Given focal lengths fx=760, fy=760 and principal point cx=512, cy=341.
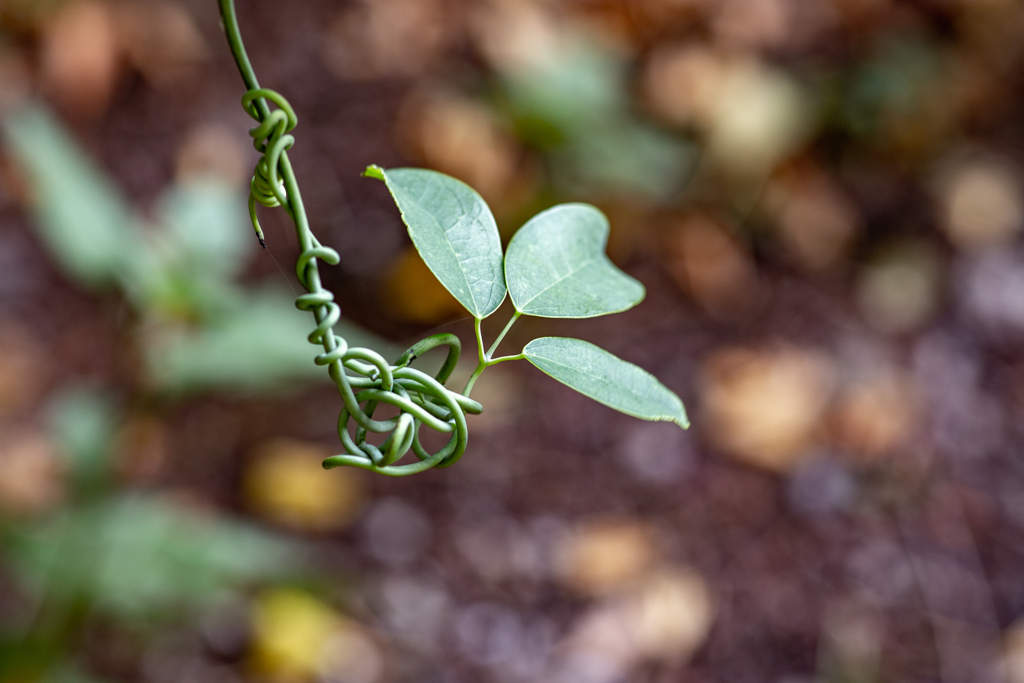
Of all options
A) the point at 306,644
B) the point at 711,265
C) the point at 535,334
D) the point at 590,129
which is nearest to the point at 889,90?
the point at 711,265

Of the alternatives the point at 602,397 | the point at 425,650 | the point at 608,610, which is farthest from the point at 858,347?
the point at 602,397

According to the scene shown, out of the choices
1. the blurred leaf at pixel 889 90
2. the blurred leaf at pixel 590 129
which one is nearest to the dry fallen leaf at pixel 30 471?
the blurred leaf at pixel 590 129

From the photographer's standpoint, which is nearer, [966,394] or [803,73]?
[966,394]

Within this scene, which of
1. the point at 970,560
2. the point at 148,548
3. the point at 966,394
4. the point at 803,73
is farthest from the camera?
the point at 803,73

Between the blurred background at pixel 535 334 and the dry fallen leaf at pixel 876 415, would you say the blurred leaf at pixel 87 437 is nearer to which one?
the blurred background at pixel 535 334

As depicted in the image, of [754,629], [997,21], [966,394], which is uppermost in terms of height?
[997,21]

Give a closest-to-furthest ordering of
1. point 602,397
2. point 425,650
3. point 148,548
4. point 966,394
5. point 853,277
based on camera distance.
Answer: point 602,397
point 148,548
point 425,650
point 966,394
point 853,277

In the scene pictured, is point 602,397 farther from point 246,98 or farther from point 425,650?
point 425,650
